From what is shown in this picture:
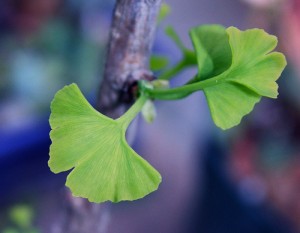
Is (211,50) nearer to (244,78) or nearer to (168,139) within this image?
(244,78)

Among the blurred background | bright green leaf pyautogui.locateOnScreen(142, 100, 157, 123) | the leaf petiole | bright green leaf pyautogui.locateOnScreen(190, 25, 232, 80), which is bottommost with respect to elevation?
the blurred background

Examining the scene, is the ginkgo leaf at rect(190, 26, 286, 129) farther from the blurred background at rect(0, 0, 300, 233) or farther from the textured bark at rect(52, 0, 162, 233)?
the blurred background at rect(0, 0, 300, 233)

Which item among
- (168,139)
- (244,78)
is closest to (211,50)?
(244,78)

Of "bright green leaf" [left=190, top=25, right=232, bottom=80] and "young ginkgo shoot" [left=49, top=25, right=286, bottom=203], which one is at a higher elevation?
"bright green leaf" [left=190, top=25, right=232, bottom=80]

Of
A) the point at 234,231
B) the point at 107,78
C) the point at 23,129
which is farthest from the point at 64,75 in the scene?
the point at 107,78

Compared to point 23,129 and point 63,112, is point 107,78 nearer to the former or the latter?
point 63,112

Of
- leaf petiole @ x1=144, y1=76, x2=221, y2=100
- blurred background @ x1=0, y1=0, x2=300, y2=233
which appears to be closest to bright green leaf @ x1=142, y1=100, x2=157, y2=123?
leaf petiole @ x1=144, y1=76, x2=221, y2=100
